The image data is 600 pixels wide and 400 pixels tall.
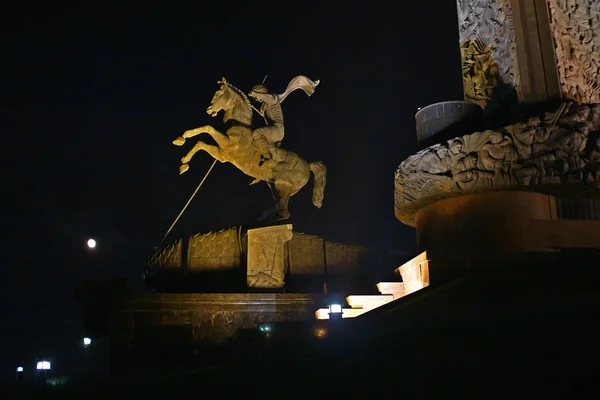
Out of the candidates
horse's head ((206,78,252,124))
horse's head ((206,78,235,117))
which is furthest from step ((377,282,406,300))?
horse's head ((206,78,235,117))

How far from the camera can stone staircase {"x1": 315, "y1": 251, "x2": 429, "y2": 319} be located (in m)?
8.02

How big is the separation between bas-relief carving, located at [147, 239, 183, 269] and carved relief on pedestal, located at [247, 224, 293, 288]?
1217 mm

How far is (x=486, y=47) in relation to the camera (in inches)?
443

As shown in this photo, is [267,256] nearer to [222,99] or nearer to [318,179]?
[318,179]

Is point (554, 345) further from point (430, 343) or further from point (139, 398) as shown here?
point (139, 398)

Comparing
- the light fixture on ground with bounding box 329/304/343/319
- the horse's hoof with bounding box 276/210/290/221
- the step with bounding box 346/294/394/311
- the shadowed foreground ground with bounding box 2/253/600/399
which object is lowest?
the shadowed foreground ground with bounding box 2/253/600/399

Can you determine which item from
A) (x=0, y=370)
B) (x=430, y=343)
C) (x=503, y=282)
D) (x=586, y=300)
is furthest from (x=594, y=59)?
(x=0, y=370)

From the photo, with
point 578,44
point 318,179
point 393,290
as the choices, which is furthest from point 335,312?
point 578,44

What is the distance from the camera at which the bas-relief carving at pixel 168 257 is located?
1064cm

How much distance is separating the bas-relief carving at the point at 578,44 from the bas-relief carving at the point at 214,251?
19.3 ft

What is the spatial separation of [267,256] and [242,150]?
6.63 feet

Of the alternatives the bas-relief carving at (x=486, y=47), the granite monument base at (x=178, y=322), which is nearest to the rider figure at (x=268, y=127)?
the granite monument base at (x=178, y=322)

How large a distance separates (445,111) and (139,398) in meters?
7.07

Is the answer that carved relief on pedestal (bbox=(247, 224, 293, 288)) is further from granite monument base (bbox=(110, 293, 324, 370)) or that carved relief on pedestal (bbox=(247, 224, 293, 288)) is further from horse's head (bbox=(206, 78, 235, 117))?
horse's head (bbox=(206, 78, 235, 117))
